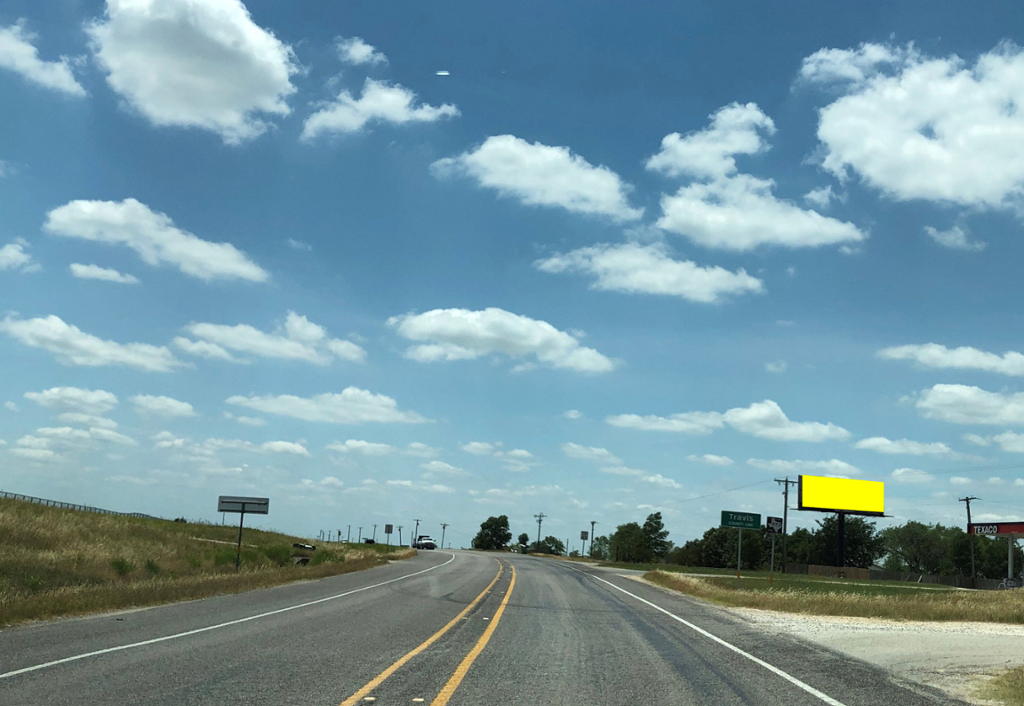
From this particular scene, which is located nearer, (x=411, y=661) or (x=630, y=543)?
(x=411, y=661)

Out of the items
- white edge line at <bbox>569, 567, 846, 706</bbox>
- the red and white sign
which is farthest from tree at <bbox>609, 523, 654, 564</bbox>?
white edge line at <bbox>569, 567, 846, 706</bbox>

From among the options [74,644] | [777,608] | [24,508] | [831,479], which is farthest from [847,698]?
[831,479]

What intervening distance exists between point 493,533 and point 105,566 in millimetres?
145239

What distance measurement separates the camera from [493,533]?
17425 centimetres

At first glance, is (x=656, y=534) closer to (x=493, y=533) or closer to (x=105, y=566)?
(x=493, y=533)

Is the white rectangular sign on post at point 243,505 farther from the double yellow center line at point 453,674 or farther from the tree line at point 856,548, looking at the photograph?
the tree line at point 856,548

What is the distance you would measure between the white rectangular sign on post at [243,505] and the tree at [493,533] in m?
139

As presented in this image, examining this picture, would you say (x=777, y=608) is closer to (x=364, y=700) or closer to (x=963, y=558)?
(x=364, y=700)

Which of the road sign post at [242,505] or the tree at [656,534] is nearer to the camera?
the road sign post at [242,505]

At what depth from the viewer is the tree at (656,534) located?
167 meters

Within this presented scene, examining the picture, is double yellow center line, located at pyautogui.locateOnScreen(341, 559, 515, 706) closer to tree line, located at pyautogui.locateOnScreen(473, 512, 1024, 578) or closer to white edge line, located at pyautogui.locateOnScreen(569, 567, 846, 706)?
white edge line, located at pyautogui.locateOnScreen(569, 567, 846, 706)

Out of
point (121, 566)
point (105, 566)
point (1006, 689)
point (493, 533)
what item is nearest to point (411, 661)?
point (1006, 689)

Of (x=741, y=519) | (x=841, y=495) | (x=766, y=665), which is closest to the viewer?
(x=766, y=665)

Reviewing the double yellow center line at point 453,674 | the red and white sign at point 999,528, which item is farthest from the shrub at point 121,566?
the red and white sign at point 999,528
